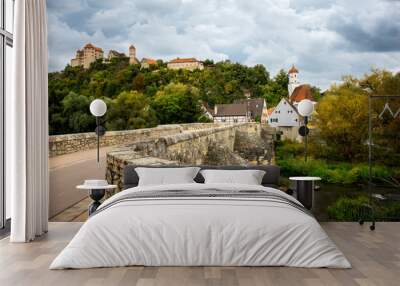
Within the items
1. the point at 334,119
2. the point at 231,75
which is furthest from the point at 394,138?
the point at 231,75

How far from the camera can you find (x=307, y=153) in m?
6.73

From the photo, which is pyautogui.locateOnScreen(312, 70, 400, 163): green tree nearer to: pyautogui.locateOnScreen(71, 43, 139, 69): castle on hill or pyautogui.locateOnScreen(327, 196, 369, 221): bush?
pyautogui.locateOnScreen(327, 196, 369, 221): bush

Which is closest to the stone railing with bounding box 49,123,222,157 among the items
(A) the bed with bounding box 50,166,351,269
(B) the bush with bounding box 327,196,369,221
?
(B) the bush with bounding box 327,196,369,221

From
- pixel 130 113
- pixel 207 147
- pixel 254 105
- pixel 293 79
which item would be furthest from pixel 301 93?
pixel 130 113

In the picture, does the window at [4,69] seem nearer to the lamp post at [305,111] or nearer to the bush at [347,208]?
the lamp post at [305,111]

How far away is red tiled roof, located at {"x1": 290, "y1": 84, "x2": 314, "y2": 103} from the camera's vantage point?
6770mm

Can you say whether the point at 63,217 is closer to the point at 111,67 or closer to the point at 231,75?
the point at 111,67

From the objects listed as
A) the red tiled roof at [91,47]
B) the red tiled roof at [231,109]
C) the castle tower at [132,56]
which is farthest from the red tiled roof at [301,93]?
the red tiled roof at [91,47]

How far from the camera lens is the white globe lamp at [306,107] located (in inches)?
262

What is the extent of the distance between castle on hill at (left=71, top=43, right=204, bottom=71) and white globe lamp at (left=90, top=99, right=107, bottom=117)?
50 cm

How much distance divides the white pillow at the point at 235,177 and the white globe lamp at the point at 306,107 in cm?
128

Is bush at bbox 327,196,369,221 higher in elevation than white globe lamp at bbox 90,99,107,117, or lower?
lower

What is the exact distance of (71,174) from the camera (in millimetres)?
6633

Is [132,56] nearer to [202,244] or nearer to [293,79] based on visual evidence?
[293,79]
